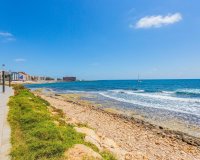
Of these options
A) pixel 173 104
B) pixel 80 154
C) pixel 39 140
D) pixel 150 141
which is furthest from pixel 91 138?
pixel 173 104

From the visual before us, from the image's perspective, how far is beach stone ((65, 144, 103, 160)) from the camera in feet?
18.6

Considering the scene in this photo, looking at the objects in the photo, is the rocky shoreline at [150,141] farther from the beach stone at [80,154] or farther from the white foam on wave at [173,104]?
the white foam on wave at [173,104]

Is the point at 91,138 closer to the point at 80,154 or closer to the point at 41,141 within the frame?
the point at 41,141

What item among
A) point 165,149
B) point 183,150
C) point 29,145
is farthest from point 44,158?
point 183,150

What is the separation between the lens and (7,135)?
800cm

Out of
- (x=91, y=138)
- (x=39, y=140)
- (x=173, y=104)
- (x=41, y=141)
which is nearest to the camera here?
(x=41, y=141)

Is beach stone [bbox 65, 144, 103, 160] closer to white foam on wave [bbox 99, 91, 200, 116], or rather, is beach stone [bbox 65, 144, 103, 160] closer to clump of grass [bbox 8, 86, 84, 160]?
Answer: clump of grass [bbox 8, 86, 84, 160]

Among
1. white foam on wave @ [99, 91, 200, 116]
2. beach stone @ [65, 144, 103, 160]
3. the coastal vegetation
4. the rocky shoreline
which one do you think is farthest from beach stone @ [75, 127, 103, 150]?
white foam on wave @ [99, 91, 200, 116]

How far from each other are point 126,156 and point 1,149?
3.82 m

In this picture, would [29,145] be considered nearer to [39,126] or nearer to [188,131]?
[39,126]

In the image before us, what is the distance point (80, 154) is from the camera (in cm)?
591

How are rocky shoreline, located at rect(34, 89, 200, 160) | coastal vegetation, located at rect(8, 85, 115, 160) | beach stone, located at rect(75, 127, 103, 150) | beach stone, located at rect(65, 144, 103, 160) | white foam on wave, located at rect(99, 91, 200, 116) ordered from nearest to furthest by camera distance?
beach stone, located at rect(65, 144, 103, 160) → coastal vegetation, located at rect(8, 85, 115, 160) → beach stone, located at rect(75, 127, 103, 150) → rocky shoreline, located at rect(34, 89, 200, 160) → white foam on wave, located at rect(99, 91, 200, 116)

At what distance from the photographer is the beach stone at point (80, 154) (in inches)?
224

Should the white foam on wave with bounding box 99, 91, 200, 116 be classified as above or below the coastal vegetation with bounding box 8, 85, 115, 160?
below
